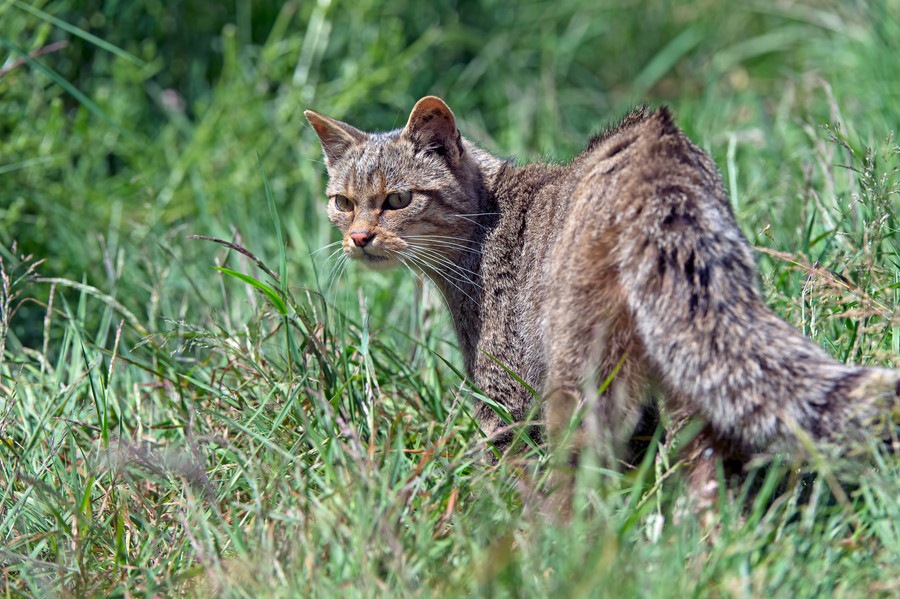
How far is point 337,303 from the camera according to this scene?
187 inches

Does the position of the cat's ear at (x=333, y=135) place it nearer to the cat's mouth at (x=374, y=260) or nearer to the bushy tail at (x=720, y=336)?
the cat's mouth at (x=374, y=260)

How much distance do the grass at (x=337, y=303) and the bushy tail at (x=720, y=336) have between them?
16cm

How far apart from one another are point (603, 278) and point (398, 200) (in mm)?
1172

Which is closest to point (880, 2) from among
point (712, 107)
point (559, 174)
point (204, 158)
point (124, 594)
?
point (712, 107)

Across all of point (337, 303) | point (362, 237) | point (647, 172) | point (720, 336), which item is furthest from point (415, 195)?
point (720, 336)

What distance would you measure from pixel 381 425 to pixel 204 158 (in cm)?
271

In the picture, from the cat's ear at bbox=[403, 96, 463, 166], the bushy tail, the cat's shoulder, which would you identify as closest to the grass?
the bushy tail

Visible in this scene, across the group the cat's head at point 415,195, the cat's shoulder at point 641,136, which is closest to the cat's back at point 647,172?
the cat's shoulder at point 641,136

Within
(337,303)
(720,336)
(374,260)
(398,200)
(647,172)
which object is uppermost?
(647,172)

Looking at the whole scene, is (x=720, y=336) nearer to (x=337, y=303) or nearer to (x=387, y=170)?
(x=387, y=170)

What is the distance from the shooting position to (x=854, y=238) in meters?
3.57

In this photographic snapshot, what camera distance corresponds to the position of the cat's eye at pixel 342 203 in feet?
12.5

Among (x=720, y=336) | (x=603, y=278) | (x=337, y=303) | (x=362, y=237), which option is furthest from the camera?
(x=337, y=303)

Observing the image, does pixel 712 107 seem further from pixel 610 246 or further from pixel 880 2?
pixel 610 246
